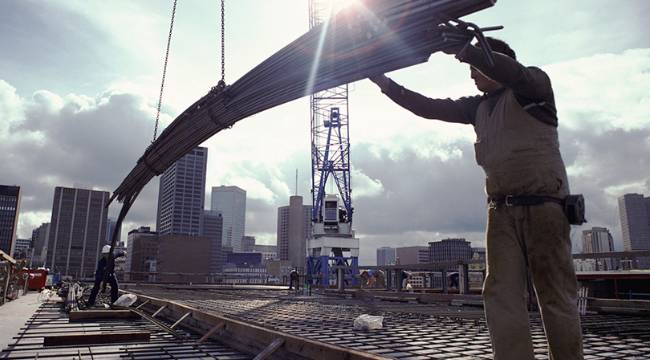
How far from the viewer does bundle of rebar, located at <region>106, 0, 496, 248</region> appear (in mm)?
3726

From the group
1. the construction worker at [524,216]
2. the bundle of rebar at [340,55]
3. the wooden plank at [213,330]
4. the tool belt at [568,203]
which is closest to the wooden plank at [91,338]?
the wooden plank at [213,330]

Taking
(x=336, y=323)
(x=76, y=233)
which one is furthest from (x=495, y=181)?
(x=76, y=233)

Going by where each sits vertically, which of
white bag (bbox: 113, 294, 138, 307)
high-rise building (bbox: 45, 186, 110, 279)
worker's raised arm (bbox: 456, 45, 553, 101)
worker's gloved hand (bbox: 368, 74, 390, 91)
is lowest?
white bag (bbox: 113, 294, 138, 307)

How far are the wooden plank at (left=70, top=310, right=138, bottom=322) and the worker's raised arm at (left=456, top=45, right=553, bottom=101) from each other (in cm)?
744

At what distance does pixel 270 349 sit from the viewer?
394 cm

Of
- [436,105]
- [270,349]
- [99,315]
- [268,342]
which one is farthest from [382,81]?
[99,315]

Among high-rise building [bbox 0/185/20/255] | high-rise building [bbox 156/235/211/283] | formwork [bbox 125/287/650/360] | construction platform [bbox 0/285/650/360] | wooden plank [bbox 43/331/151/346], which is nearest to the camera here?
construction platform [bbox 0/285/650/360]

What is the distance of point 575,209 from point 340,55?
120 inches

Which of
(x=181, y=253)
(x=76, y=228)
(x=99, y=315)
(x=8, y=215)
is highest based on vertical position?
(x=8, y=215)

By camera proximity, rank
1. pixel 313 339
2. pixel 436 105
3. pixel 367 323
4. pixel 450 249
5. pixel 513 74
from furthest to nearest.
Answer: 1. pixel 450 249
2. pixel 367 323
3. pixel 313 339
4. pixel 436 105
5. pixel 513 74

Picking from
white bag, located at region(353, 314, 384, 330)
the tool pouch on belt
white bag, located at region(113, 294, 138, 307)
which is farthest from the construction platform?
white bag, located at region(113, 294, 138, 307)

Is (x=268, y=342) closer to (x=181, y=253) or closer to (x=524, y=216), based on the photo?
(x=524, y=216)

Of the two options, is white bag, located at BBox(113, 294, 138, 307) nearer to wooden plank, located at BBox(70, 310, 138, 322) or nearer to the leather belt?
wooden plank, located at BBox(70, 310, 138, 322)

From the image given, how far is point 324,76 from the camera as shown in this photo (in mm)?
5180
